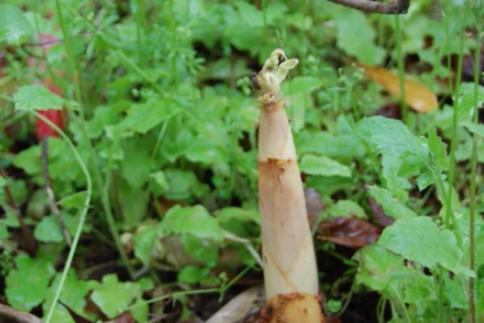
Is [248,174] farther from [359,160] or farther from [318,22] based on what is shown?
[318,22]

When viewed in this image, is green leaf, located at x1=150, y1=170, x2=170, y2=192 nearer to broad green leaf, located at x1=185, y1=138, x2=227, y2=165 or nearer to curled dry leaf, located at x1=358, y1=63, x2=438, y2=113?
broad green leaf, located at x1=185, y1=138, x2=227, y2=165

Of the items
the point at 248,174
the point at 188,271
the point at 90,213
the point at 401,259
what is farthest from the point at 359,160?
the point at 90,213

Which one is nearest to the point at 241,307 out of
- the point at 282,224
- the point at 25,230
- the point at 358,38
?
the point at 282,224

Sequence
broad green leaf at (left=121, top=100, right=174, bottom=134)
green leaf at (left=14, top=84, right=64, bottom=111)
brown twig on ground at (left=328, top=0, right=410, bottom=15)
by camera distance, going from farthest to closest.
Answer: broad green leaf at (left=121, top=100, right=174, bottom=134)
green leaf at (left=14, top=84, right=64, bottom=111)
brown twig on ground at (left=328, top=0, right=410, bottom=15)

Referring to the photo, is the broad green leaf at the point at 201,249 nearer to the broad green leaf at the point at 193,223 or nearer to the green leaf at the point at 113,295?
the broad green leaf at the point at 193,223

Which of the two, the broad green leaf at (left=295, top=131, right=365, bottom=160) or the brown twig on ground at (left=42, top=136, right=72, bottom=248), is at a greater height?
the broad green leaf at (left=295, top=131, right=365, bottom=160)

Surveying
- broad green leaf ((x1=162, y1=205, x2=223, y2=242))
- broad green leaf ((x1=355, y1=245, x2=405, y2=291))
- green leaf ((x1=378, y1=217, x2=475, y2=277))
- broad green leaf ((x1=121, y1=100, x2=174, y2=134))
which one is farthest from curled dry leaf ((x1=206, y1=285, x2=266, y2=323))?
green leaf ((x1=378, y1=217, x2=475, y2=277))

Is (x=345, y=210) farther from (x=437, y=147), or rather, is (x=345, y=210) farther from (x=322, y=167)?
(x=437, y=147)

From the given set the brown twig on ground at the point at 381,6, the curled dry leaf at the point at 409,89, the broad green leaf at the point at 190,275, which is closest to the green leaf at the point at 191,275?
the broad green leaf at the point at 190,275
